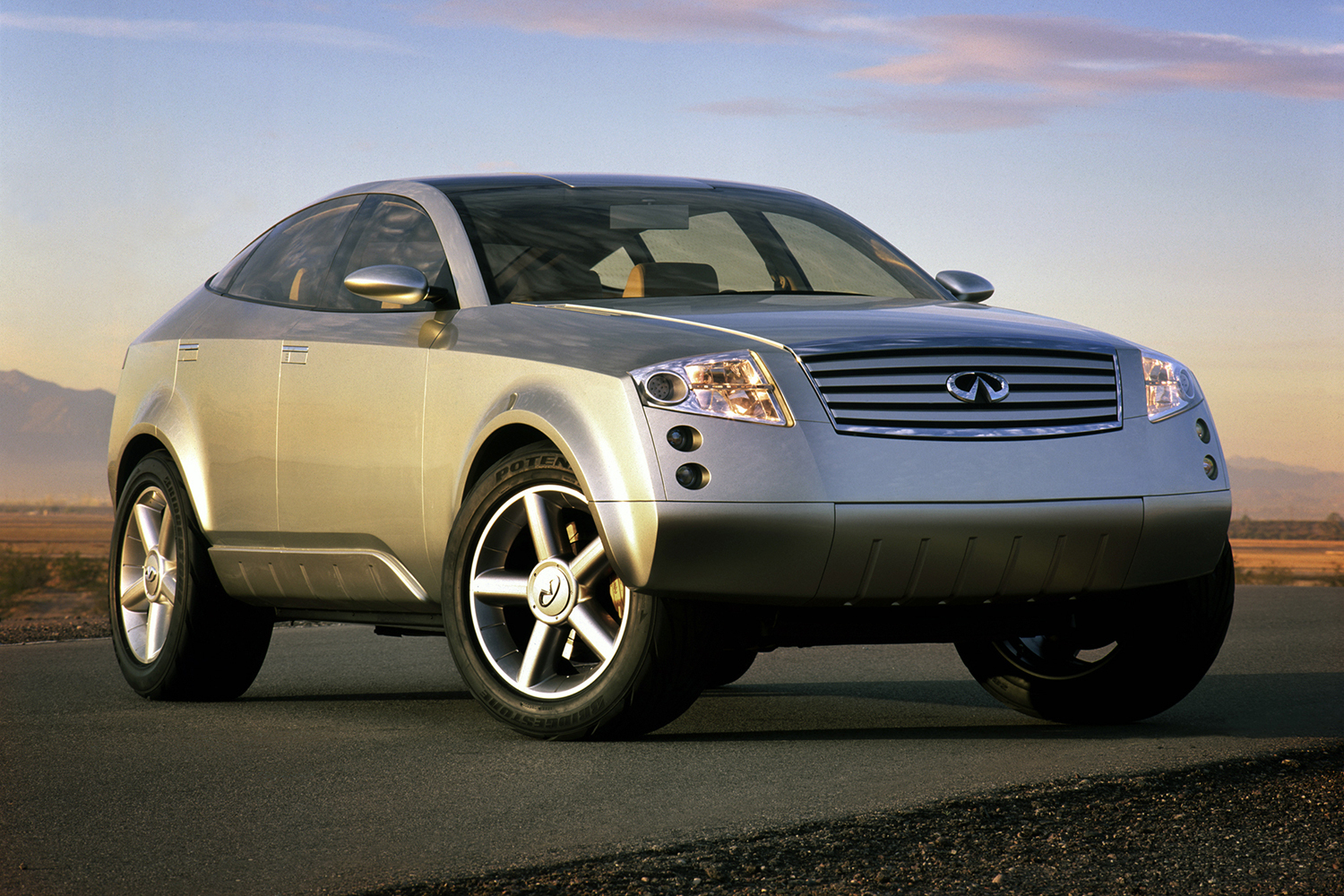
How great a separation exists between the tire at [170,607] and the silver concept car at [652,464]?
2 cm

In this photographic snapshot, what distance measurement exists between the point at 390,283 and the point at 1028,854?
280cm

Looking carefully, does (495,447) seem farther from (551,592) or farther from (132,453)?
(132,453)

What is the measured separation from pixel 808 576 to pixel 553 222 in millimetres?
1949

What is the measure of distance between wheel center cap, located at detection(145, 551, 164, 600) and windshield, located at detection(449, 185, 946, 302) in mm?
1895

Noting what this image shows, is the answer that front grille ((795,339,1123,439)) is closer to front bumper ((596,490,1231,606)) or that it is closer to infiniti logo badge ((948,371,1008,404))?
infiniti logo badge ((948,371,1008,404))

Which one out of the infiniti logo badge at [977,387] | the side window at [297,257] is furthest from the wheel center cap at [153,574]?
the infiniti logo badge at [977,387]

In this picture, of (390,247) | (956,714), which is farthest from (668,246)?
(956,714)

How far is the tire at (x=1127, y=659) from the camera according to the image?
4922mm

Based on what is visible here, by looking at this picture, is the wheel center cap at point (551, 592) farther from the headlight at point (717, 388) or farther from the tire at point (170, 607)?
the tire at point (170, 607)

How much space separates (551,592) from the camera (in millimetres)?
4535

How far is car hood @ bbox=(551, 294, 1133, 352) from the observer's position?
174 inches

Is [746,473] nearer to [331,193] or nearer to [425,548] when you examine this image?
[425,548]

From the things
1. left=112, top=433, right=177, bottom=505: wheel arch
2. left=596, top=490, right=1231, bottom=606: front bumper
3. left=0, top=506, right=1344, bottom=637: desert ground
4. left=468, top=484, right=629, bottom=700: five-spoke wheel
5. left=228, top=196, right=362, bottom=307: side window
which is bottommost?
left=0, top=506, right=1344, bottom=637: desert ground

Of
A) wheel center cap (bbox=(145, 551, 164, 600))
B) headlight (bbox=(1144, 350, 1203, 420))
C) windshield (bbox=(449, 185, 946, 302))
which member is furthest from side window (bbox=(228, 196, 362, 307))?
headlight (bbox=(1144, 350, 1203, 420))
